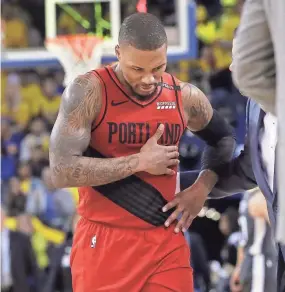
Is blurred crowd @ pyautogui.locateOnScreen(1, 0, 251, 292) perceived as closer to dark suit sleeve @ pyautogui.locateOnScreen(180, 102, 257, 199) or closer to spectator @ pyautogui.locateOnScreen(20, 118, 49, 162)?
spectator @ pyautogui.locateOnScreen(20, 118, 49, 162)

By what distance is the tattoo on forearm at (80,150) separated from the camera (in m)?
4.53

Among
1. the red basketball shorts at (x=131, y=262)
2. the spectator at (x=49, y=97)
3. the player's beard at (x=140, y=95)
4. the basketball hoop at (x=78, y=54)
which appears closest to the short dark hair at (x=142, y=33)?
the player's beard at (x=140, y=95)

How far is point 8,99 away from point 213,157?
8.46 meters

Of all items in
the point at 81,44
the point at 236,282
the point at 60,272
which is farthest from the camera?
the point at 60,272

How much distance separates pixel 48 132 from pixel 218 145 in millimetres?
7721

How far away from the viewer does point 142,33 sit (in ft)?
14.8

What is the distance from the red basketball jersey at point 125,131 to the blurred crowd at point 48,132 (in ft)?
14.8

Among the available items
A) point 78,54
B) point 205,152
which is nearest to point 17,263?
point 78,54

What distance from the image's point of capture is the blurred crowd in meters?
10.1

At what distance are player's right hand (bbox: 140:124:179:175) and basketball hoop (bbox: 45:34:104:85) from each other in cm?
220

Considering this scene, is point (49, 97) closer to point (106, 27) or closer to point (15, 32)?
point (15, 32)

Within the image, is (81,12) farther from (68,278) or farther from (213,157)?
(213,157)

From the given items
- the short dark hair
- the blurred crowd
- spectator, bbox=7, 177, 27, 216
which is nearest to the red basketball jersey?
the short dark hair

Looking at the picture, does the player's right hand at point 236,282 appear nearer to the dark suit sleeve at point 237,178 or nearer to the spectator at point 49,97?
the dark suit sleeve at point 237,178
